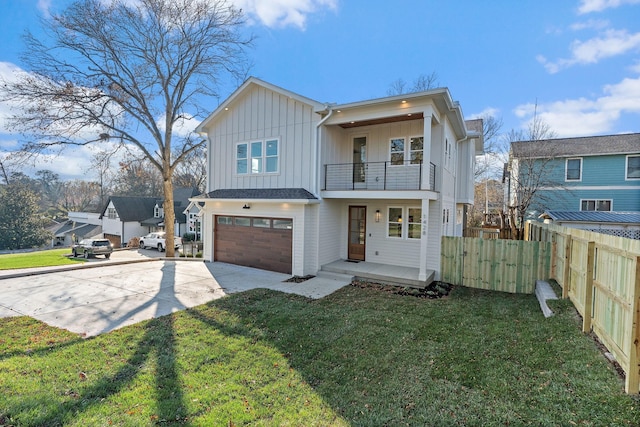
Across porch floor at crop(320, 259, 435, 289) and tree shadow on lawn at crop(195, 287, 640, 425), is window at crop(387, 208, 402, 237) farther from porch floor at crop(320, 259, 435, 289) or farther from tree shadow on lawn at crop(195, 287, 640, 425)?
tree shadow on lawn at crop(195, 287, 640, 425)

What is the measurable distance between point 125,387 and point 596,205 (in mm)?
27000

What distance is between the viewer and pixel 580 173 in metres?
20.6

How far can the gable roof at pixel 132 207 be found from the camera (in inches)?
1347

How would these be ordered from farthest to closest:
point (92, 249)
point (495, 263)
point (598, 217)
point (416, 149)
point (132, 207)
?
1. point (132, 207)
2. point (92, 249)
3. point (598, 217)
4. point (416, 149)
5. point (495, 263)

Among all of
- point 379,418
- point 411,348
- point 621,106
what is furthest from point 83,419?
point 621,106

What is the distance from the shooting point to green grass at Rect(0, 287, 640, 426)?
10.8ft

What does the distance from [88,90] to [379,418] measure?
62.1 ft

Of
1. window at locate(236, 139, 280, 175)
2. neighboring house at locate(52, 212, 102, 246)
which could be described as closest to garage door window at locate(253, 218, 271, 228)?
window at locate(236, 139, 280, 175)

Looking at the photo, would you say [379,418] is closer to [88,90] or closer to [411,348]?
[411,348]

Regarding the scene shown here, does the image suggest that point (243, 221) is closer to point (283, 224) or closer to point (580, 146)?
point (283, 224)

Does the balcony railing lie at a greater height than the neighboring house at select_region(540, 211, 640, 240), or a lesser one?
greater

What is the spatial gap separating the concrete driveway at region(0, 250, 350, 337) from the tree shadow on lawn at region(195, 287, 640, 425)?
119 cm

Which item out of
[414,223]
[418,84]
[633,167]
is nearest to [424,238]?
[414,223]

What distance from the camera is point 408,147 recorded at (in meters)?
11.1
